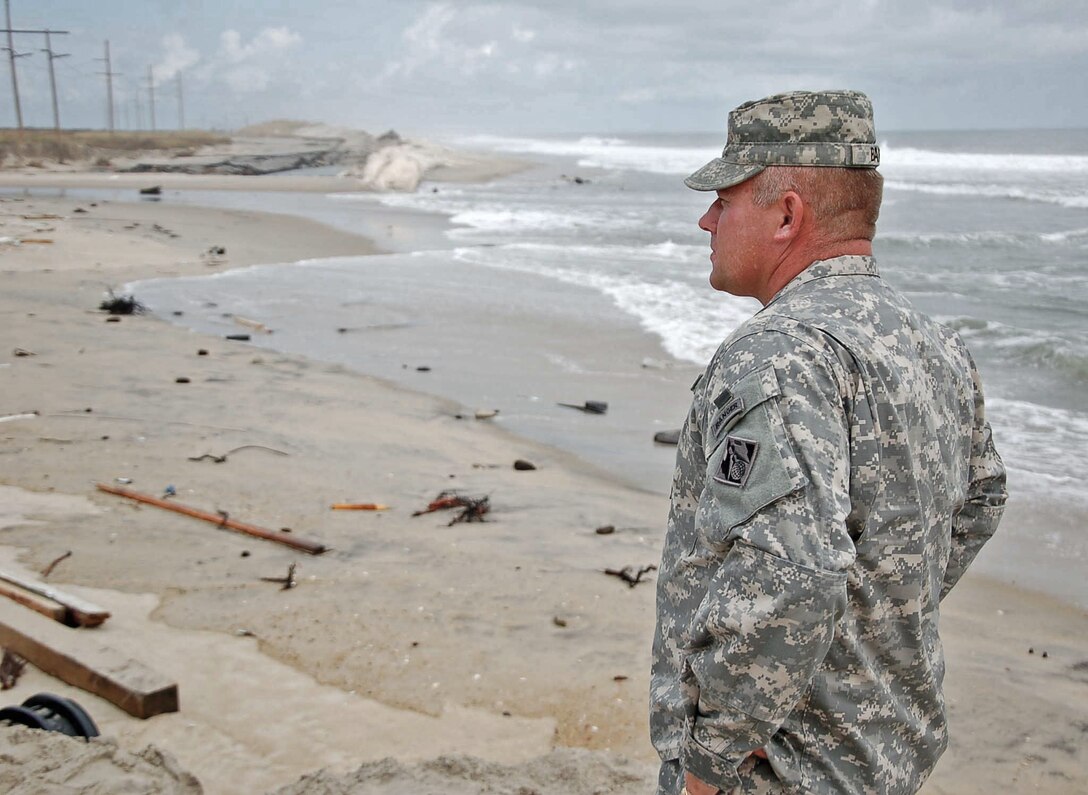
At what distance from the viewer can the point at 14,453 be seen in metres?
6.96

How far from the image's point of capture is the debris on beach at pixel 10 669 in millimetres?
3779

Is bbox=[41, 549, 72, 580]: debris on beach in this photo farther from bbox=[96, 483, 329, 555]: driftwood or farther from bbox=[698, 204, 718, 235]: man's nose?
bbox=[698, 204, 718, 235]: man's nose

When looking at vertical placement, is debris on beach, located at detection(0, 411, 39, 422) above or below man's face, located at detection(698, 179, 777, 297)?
below

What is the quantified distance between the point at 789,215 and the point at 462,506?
4898mm

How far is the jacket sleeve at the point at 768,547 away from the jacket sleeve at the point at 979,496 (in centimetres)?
60

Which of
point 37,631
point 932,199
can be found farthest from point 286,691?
point 932,199

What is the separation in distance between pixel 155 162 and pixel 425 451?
5416 centimetres

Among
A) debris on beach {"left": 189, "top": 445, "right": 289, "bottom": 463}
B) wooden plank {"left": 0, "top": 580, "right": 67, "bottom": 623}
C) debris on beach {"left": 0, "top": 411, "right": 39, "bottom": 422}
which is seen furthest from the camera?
debris on beach {"left": 0, "top": 411, "right": 39, "bottom": 422}

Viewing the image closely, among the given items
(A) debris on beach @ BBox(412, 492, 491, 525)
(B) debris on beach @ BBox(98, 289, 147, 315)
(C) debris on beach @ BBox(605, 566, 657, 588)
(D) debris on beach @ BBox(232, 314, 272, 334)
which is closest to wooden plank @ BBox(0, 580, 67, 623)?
(A) debris on beach @ BBox(412, 492, 491, 525)

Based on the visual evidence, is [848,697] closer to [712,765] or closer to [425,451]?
[712,765]

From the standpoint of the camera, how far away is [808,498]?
1649 millimetres

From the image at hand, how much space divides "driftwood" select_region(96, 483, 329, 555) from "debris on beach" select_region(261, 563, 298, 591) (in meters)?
0.37

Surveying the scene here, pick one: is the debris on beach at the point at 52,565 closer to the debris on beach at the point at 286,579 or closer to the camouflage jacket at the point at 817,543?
the debris on beach at the point at 286,579

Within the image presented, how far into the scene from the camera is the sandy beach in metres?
3.68
